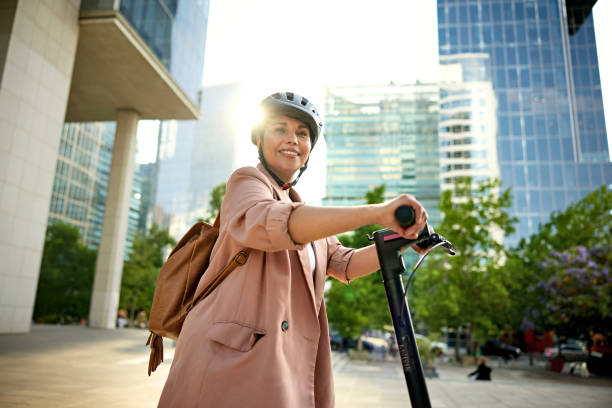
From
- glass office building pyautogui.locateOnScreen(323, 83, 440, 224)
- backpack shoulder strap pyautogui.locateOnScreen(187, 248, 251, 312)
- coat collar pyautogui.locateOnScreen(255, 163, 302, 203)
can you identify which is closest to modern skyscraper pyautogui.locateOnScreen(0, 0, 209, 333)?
coat collar pyautogui.locateOnScreen(255, 163, 302, 203)

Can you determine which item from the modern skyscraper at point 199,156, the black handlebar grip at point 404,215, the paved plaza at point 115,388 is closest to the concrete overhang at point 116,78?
the paved plaza at point 115,388

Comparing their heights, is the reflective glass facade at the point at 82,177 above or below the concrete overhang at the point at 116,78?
above

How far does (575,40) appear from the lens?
67.2 m


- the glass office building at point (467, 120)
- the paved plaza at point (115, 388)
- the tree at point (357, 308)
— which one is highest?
the glass office building at point (467, 120)

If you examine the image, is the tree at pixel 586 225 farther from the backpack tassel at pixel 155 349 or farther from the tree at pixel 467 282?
the backpack tassel at pixel 155 349

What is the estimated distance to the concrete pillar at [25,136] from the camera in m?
12.6

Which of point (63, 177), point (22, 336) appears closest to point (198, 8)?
point (22, 336)

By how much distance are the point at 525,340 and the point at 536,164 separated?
99.1 feet

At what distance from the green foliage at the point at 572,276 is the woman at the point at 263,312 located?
2017cm

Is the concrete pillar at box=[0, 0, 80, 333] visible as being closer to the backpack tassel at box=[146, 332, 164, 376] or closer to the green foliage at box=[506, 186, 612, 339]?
the backpack tassel at box=[146, 332, 164, 376]

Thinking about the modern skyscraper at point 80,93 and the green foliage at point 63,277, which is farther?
the green foliage at point 63,277

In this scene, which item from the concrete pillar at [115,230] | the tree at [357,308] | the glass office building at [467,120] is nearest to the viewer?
the concrete pillar at [115,230]

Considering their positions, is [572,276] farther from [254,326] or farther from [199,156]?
[199,156]

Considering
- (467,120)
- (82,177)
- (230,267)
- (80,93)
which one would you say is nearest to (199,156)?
(82,177)
